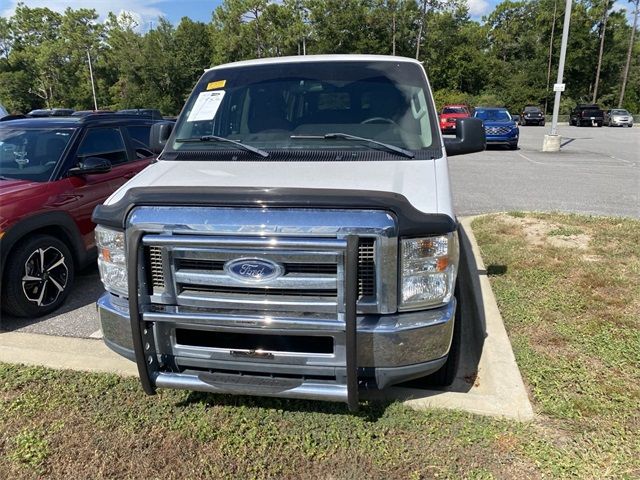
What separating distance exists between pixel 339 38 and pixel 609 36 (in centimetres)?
3235

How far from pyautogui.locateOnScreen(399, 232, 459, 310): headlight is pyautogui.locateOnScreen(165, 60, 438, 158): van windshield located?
1091 millimetres

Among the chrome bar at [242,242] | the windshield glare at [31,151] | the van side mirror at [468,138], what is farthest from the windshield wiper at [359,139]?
the windshield glare at [31,151]

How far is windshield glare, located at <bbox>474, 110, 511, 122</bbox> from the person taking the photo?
20.4 m

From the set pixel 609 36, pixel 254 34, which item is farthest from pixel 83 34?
pixel 609 36

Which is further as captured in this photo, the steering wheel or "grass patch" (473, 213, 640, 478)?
the steering wheel

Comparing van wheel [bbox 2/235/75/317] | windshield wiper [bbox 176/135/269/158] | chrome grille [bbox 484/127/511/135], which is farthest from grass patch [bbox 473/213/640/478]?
chrome grille [bbox 484/127/511/135]

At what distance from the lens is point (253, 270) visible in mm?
2441

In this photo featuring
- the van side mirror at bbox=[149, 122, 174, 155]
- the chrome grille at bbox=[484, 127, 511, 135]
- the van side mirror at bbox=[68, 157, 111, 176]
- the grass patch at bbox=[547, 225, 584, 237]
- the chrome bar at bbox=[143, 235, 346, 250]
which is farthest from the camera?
the chrome grille at bbox=[484, 127, 511, 135]

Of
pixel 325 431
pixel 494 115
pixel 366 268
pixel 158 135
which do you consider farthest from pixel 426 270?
pixel 494 115

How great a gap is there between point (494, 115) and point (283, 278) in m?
20.5

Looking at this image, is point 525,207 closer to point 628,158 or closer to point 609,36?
point 628,158

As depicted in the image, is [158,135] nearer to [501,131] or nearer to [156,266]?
[156,266]

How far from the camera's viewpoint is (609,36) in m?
60.6

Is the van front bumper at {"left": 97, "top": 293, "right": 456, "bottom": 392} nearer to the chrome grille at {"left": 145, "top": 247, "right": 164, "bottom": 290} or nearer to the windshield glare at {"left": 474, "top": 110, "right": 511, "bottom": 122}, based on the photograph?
the chrome grille at {"left": 145, "top": 247, "right": 164, "bottom": 290}
